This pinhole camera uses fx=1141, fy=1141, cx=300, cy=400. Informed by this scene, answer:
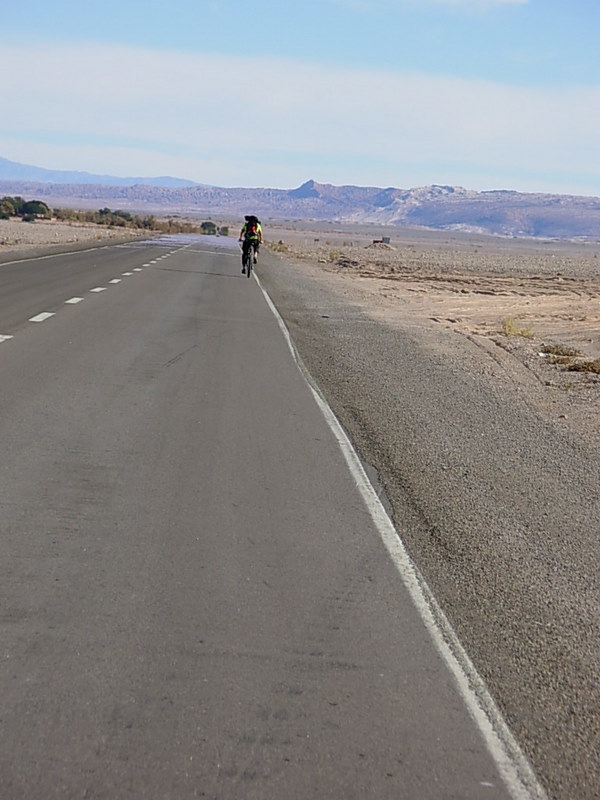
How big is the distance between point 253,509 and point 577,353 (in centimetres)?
1499

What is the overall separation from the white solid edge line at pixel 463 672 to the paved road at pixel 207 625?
0.02 m

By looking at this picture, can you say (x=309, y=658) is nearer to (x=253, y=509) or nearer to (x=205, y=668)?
(x=205, y=668)

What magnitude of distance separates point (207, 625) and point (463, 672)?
1.29 metres

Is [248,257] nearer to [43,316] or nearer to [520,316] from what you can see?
[520,316]

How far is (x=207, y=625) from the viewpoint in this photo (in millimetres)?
5738

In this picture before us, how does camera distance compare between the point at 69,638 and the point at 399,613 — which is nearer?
the point at 69,638

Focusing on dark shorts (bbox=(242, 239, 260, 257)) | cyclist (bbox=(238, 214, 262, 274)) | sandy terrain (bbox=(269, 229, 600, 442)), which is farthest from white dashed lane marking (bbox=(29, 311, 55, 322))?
dark shorts (bbox=(242, 239, 260, 257))

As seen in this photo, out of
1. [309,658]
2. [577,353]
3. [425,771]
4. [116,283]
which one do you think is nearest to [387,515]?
[309,658]

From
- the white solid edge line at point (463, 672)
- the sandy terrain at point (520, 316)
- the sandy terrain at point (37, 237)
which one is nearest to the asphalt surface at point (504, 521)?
the white solid edge line at point (463, 672)

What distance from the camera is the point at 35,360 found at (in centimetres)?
1412

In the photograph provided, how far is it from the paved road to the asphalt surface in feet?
0.89

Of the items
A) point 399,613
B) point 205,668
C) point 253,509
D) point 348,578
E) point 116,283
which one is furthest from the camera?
point 116,283

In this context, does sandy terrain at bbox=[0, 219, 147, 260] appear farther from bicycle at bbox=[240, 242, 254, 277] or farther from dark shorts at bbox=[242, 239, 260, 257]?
dark shorts at bbox=[242, 239, 260, 257]

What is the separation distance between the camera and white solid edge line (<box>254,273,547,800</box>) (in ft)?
14.6
